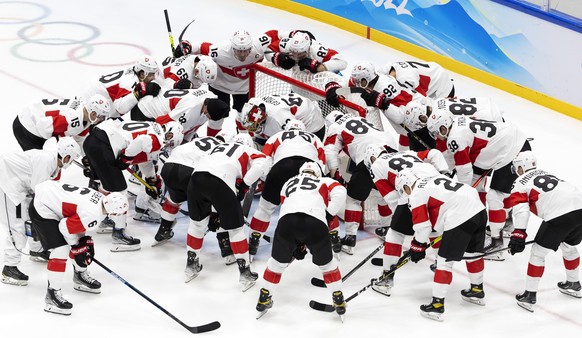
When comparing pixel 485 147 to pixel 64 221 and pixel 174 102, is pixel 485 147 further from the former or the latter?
pixel 64 221

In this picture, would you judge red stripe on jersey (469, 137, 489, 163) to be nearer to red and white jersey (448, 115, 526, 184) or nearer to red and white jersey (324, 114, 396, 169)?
red and white jersey (448, 115, 526, 184)

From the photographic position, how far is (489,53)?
10234mm

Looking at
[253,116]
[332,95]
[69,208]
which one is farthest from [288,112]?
[69,208]

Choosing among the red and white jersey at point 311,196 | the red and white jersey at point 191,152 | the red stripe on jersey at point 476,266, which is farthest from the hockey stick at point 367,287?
the red and white jersey at point 191,152

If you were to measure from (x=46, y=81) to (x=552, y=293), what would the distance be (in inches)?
220

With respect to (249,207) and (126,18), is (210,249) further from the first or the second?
(126,18)

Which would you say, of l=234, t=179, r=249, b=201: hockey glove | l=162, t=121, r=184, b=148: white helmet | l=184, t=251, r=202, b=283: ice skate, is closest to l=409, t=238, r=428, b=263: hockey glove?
l=234, t=179, r=249, b=201: hockey glove

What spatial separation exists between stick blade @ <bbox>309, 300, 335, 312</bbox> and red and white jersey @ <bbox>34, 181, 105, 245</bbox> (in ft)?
4.83

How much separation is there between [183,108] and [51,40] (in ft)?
13.7

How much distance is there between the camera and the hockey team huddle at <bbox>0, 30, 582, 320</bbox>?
6.56 m

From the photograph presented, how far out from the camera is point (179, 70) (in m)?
8.41

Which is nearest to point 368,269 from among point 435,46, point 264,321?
point 264,321

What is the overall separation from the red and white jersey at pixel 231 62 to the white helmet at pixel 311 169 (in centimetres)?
221

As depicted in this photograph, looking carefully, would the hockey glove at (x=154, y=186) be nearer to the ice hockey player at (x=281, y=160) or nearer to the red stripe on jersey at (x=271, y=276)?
the ice hockey player at (x=281, y=160)
